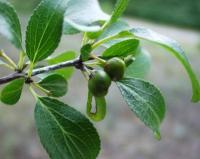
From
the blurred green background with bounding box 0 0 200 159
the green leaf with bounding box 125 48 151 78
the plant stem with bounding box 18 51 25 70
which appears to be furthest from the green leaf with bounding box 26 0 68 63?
the blurred green background with bounding box 0 0 200 159

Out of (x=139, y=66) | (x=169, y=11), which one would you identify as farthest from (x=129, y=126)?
(x=169, y=11)

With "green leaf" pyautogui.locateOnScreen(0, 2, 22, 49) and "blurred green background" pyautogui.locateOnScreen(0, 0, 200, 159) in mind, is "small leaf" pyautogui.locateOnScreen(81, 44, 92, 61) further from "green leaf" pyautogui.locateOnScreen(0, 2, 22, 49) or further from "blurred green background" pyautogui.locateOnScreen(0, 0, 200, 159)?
"blurred green background" pyautogui.locateOnScreen(0, 0, 200, 159)

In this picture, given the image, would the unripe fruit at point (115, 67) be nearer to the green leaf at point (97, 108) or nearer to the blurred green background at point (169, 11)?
the green leaf at point (97, 108)

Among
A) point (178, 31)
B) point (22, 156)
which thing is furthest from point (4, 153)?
point (178, 31)

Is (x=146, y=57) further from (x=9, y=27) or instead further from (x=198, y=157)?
(x=198, y=157)

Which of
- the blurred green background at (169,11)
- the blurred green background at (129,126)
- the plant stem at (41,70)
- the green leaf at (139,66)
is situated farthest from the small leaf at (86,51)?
the blurred green background at (169,11)

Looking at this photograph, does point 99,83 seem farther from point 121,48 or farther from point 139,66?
Result: point 139,66
